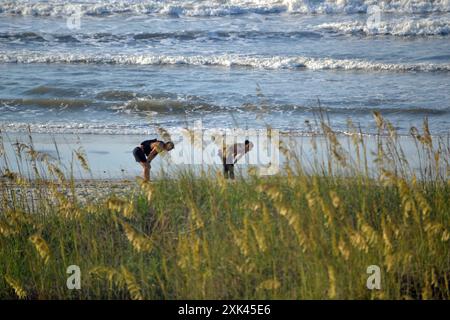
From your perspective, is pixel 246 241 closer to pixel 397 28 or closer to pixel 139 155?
pixel 139 155

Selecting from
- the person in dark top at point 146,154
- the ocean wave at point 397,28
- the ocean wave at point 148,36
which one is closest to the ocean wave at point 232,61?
the ocean wave at point 148,36

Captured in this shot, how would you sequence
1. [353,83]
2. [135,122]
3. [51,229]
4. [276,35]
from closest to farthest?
[51,229] < [135,122] < [353,83] < [276,35]

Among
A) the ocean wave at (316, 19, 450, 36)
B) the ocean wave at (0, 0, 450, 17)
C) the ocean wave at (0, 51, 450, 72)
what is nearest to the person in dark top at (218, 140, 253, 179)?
the ocean wave at (0, 51, 450, 72)

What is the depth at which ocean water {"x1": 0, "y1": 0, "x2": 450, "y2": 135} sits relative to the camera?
13.9 metres

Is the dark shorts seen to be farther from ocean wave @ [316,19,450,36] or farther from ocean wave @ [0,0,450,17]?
ocean wave @ [0,0,450,17]

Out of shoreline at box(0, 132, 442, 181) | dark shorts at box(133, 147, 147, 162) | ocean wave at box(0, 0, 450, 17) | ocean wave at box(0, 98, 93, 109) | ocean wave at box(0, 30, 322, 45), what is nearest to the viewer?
dark shorts at box(133, 147, 147, 162)

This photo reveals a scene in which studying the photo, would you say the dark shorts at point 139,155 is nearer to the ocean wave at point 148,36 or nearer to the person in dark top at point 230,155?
the person in dark top at point 230,155

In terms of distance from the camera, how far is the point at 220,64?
18.3m

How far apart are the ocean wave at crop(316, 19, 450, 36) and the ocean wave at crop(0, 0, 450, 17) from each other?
8.78 ft

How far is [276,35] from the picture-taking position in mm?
21719

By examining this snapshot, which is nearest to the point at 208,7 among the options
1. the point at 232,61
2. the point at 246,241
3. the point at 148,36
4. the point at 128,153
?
the point at 148,36
